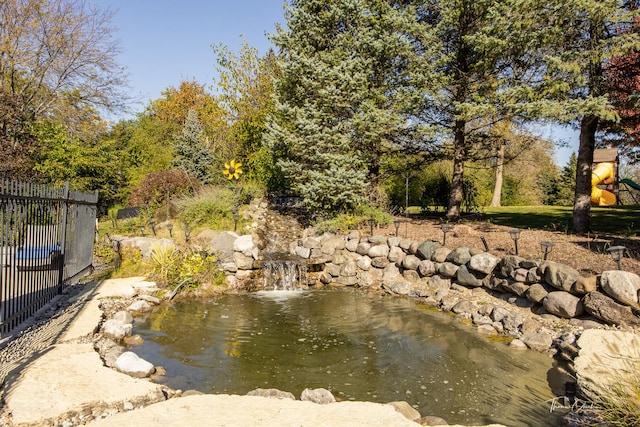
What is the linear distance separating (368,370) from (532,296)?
358cm

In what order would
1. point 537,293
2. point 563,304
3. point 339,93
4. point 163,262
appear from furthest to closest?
point 339,93 → point 163,262 → point 537,293 → point 563,304

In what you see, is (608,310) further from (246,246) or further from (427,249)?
(246,246)

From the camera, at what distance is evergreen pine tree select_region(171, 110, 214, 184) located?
19.9 metres

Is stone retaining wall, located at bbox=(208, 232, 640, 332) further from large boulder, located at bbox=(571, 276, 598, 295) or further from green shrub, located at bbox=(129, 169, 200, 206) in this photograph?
green shrub, located at bbox=(129, 169, 200, 206)

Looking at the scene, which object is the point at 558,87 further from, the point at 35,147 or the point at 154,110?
the point at 154,110

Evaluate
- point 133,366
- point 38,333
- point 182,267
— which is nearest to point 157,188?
point 182,267

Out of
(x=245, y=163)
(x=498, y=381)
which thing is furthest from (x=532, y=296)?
(x=245, y=163)

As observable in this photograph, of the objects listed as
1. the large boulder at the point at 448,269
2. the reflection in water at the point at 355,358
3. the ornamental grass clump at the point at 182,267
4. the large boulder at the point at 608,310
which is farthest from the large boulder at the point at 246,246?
the large boulder at the point at 608,310

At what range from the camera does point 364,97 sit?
12539 millimetres

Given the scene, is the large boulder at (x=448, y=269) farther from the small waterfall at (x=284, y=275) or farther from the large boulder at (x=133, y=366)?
the large boulder at (x=133, y=366)

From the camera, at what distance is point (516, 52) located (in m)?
9.73

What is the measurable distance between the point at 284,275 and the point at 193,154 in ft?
42.7

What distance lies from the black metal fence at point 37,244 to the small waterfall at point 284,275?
4.23 meters

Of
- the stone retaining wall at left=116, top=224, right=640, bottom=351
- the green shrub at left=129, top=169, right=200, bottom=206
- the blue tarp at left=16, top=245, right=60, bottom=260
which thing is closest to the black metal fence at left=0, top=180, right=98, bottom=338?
the blue tarp at left=16, top=245, right=60, bottom=260
